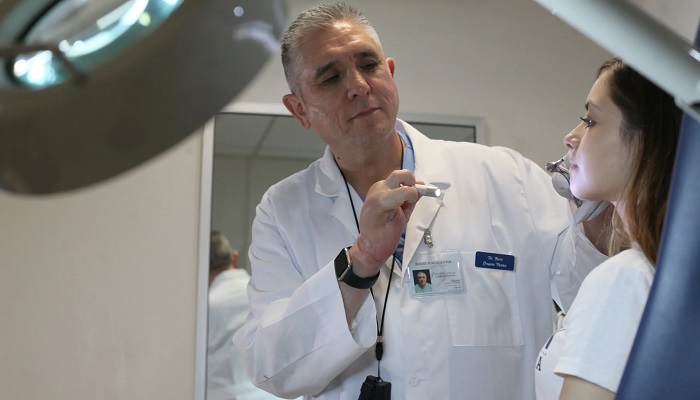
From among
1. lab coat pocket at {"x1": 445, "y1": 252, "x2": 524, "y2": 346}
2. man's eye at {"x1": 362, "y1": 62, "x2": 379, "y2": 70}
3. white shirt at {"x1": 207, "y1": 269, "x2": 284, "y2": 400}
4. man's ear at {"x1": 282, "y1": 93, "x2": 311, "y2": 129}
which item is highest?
man's eye at {"x1": 362, "y1": 62, "x2": 379, "y2": 70}

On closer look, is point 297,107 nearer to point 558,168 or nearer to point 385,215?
point 385,215

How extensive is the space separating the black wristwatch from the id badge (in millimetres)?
171

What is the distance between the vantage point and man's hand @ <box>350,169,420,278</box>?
1.54 metres

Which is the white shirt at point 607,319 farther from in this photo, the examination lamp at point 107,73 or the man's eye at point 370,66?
the man's eye at point 370,66

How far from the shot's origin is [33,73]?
1.40 ft

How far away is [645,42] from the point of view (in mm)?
338

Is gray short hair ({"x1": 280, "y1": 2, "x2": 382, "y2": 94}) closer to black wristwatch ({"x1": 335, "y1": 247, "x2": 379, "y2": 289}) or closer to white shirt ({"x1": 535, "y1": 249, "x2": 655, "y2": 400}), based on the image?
black wristwatch ({"x1": 335, "y1": 247, "x2": 379, "y2": 289})

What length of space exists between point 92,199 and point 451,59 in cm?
177

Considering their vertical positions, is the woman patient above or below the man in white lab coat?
above

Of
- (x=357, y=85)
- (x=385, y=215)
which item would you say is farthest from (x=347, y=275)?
(x=357, y=85)

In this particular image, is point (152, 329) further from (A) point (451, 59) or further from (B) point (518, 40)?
(B) point (518, 40)

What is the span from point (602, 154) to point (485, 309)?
65cm

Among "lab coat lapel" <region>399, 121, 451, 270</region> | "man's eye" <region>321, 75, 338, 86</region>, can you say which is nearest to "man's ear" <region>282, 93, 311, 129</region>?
"man's eye" <region>321, 75, 338, 86</region>

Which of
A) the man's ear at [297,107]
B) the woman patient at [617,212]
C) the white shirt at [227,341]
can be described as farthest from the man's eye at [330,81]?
the white shirt at [227,341]
